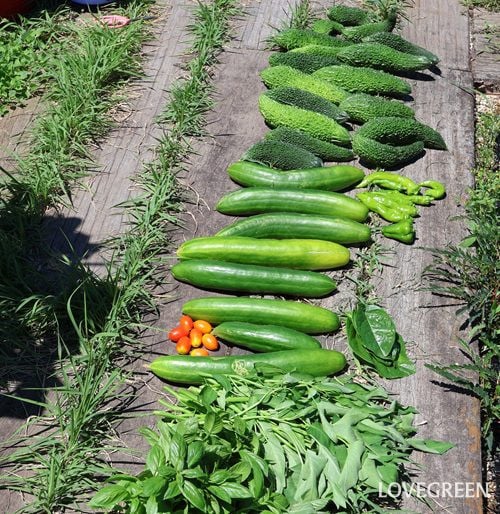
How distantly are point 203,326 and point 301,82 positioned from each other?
221 centimetres

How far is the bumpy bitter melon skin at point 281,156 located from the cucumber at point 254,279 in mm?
912

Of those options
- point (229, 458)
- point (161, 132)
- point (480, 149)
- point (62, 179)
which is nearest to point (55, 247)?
point (62, 179)

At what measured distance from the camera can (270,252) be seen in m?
4.60

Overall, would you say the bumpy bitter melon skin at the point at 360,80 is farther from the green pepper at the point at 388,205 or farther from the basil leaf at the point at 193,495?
the basil leaf at the point at 193,495

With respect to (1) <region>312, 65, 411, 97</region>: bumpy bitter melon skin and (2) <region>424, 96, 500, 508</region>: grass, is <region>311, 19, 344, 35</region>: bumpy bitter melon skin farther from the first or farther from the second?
(2) <region>424, 96, 500, 508</region>: grass

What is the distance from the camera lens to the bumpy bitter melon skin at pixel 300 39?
20.3ft

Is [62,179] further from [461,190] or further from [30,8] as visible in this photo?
[461,190]

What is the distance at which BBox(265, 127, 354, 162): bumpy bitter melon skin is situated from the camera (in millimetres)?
5359

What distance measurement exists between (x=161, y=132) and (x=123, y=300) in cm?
166

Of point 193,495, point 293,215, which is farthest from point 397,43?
point 193,495

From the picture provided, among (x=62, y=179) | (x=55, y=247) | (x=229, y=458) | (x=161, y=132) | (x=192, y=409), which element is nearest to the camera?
(x=229, y=458)

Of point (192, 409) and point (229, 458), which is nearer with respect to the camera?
point (229, 458)

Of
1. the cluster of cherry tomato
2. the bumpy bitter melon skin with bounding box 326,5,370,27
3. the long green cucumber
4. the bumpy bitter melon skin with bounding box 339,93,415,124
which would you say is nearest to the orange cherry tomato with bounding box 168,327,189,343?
the cluster of cherry tomato

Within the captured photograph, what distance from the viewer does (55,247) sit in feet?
16.0
